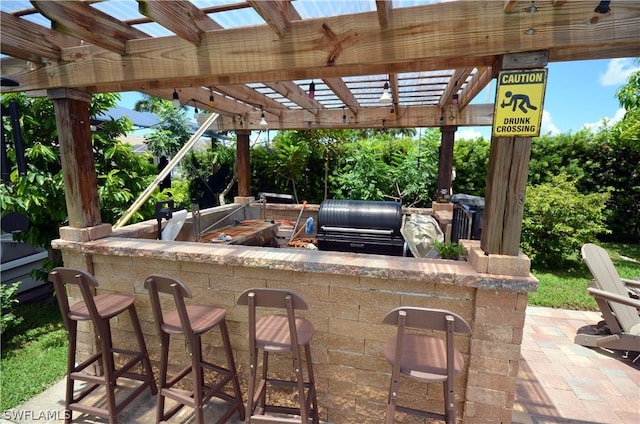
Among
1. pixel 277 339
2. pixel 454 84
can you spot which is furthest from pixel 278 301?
pixel 454 84

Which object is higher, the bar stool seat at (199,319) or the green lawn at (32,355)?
the bar stool seat at (199,319)

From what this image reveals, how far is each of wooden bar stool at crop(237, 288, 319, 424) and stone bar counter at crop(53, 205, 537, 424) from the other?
0.85 ft

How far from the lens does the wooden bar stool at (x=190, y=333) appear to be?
1936mm

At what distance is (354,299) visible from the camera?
2131 mm

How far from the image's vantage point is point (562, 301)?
4336 millimetres

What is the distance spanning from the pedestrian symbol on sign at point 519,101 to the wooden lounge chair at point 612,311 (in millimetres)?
2596

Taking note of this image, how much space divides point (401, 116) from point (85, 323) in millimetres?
5098

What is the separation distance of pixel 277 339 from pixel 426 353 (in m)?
0.91

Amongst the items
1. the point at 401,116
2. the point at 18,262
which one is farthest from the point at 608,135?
the point at 18,262

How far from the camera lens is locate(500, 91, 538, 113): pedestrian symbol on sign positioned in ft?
5.57

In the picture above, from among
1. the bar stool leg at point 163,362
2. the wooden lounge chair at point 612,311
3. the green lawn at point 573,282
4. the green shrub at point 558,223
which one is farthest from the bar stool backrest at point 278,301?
the green shrub at point 558,223

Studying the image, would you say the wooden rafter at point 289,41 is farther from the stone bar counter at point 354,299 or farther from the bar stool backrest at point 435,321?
the bar stool backrest at point 435,321

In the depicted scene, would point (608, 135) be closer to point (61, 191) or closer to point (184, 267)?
point (184, 267)

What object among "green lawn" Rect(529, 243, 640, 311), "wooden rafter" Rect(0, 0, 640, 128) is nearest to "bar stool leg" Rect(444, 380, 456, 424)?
"wooden rafter" Rect(0, 0, 640, 128)
